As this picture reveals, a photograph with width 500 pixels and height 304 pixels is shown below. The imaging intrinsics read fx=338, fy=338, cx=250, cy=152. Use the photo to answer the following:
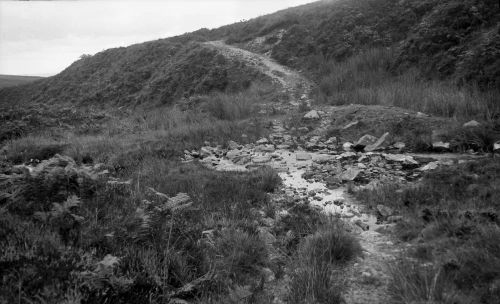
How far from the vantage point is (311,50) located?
22.1 m

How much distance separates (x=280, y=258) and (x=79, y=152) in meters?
7.79

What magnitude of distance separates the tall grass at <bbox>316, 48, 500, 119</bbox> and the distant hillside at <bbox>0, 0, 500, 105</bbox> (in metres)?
0.54

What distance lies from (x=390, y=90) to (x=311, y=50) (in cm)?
1057

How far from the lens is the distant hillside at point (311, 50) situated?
507 inches

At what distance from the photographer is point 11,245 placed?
3.00 metres

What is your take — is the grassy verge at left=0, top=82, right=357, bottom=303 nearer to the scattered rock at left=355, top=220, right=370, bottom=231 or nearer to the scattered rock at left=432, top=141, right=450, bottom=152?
the scattered rock at left=355, top=220, right=370, bottom=231

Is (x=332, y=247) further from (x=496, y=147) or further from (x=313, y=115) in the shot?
(x=313, y=115)

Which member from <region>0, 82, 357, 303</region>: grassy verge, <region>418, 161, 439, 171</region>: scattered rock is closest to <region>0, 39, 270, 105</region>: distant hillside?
<region>418, 161, 439, 171</region>: scattered rock

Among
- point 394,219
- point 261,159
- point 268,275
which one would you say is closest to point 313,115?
point 261,159

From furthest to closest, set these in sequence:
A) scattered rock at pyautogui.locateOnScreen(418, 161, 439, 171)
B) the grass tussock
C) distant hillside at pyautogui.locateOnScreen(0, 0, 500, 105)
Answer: distant hillside at pyautogui.locateOnScreen(0, 0, 500, 105) < scattered rock at pyautogui.locateOnScreen(418, 161, 439, 171) < the grass tussock

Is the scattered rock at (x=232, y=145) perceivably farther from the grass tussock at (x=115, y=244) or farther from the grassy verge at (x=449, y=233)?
the grassy verge at (x=449, y=233)

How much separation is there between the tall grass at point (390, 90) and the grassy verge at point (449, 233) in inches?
174

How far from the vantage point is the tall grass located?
30.7 ft

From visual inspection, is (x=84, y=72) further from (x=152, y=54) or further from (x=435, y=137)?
(x=435, y=137)
